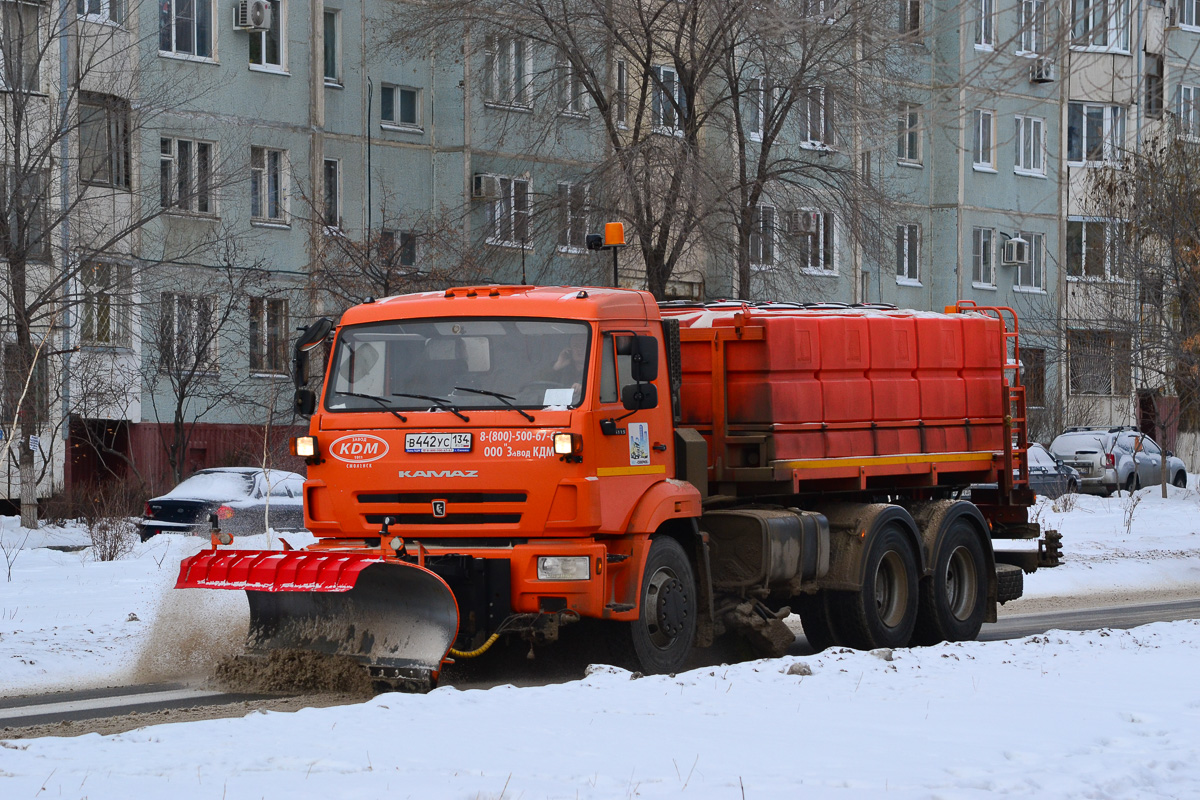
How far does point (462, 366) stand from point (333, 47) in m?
28.0

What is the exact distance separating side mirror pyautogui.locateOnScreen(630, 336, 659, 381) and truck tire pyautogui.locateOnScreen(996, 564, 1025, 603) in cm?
547

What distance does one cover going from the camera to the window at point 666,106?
29.9 metres

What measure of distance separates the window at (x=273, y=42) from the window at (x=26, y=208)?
12312 millimetres

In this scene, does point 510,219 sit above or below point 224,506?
above

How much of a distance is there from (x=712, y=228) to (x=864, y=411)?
14.9 metres

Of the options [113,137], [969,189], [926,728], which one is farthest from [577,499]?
[969,189]

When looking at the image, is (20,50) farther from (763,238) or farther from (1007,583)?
(1007,583)

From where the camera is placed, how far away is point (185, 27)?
3491cm

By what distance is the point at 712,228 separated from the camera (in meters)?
28.6

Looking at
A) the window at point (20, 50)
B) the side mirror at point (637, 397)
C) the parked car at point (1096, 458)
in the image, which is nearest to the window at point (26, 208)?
the window at point (20, 50)

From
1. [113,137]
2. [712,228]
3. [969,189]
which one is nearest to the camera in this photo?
[712,228]

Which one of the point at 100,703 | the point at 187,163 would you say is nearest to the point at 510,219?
the point at 187,163

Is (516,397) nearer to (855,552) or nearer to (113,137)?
(855,552)

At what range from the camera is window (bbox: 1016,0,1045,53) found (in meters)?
7.47
